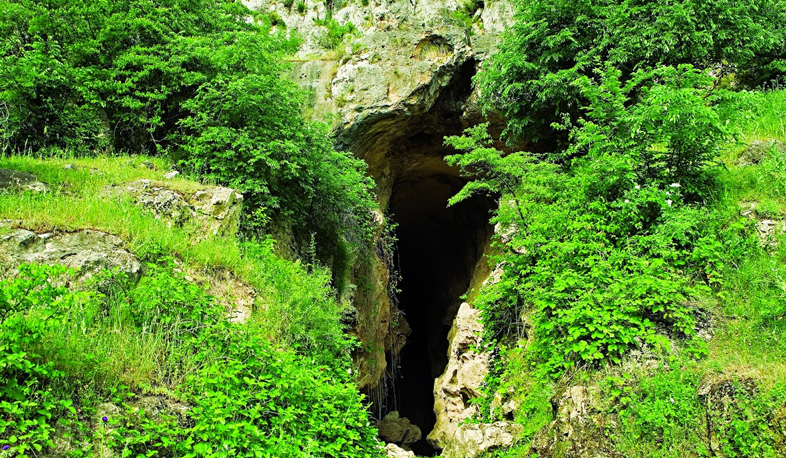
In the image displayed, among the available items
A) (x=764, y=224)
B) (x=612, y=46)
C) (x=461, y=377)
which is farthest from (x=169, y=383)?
(x=612, y=46)

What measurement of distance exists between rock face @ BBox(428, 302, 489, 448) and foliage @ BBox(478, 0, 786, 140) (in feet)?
15.4

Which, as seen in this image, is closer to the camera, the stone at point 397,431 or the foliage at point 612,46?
the foliage at point 612,46

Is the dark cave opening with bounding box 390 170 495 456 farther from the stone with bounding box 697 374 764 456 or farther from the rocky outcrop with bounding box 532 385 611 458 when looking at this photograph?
the stone with bounding box 697 374 764 456

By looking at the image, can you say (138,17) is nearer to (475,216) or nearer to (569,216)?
(569,216)

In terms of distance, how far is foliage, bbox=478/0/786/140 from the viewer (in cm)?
904

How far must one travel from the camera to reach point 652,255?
5.70 m

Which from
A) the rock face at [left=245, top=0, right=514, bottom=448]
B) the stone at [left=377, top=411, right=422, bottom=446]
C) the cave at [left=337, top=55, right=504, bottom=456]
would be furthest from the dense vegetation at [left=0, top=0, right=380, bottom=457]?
the stone at [left=377, top=411, right=422, bottom=446]

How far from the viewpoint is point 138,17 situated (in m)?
9.85

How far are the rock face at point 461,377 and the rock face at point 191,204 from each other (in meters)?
5.56

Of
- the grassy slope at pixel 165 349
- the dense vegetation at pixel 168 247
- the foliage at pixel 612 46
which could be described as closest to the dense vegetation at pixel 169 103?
the dense vegetation at pixel 168 247

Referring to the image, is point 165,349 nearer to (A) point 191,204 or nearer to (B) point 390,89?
(A) point 191,204

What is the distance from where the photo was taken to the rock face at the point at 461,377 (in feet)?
32.5

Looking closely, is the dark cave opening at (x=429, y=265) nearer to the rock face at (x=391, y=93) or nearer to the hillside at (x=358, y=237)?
the rock face at (x=391, y=93)

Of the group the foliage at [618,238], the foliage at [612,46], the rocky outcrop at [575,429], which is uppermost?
the foliage at [612,46]
